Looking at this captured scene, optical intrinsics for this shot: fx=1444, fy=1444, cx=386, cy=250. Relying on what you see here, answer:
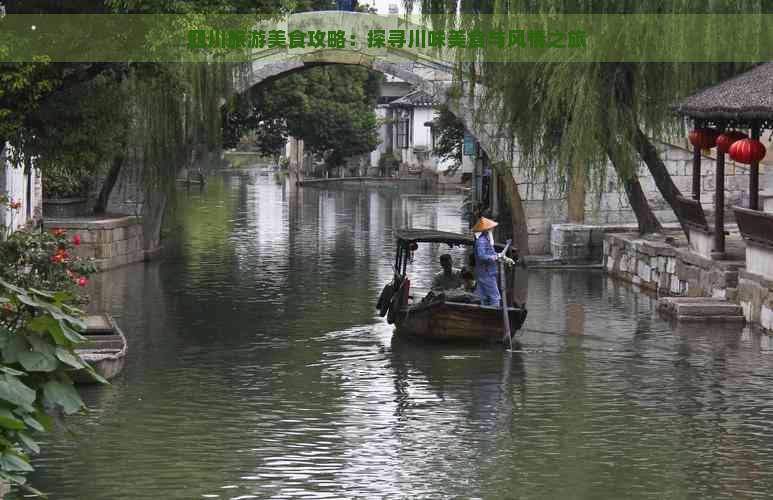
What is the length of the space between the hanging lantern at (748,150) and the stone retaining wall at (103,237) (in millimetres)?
11842

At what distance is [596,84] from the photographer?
75.9 feet

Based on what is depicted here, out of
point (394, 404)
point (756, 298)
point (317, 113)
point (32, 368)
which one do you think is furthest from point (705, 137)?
point (317, 113)

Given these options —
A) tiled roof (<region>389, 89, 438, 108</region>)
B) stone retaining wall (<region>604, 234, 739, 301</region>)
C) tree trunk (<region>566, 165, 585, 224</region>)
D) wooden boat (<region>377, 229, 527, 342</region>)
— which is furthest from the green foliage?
tiled roof (<region>389, 89, 438, 108</region>)

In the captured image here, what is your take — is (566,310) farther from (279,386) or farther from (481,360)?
(279,386)

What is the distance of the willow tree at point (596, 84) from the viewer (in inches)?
880

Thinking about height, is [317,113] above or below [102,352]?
above

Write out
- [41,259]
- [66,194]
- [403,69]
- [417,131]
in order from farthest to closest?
[417,131], [403,69], [66,194], [41,259]

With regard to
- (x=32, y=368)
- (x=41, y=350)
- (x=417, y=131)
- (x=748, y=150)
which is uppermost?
(x=417, y=131)

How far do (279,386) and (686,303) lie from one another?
25.0 feet

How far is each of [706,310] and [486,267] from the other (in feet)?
13.3

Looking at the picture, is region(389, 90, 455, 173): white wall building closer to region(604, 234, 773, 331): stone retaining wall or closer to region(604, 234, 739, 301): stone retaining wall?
region(604, 234, 739, 301): stone retaining wall

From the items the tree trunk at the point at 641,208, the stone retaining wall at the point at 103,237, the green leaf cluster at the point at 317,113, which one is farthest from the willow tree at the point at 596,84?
the green leaf cluster at the point at 317,113

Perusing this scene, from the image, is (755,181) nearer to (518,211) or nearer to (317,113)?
(518,211)

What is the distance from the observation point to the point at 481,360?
1773 cm
